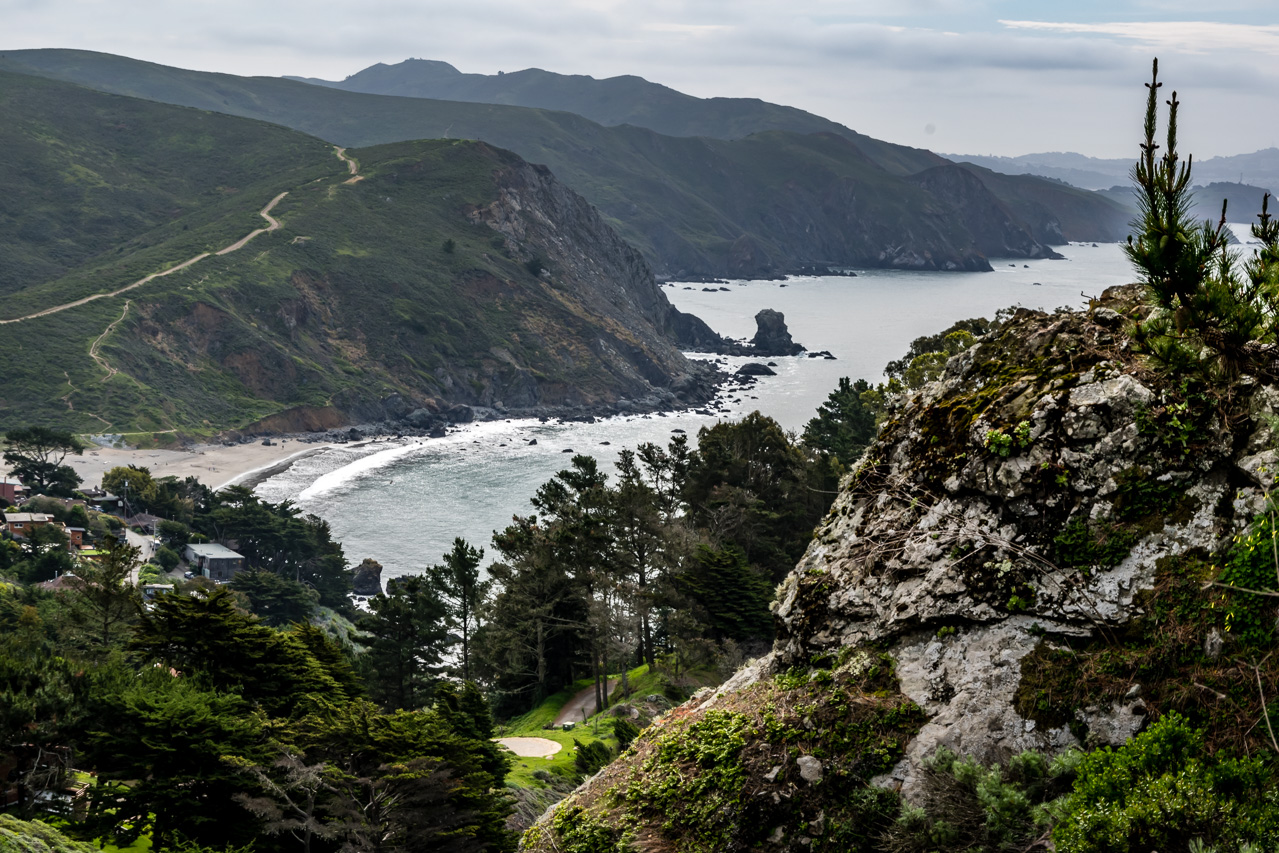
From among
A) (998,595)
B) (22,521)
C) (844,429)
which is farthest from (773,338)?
(998,595)

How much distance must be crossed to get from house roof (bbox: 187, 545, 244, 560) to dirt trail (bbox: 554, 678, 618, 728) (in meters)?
38.8

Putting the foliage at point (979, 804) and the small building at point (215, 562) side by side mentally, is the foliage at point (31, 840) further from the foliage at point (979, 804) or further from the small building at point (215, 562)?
the small building at point (215, 562)

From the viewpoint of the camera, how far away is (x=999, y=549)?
9539mm

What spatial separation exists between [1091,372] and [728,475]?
3888 centimetres

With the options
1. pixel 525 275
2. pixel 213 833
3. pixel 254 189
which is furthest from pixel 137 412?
pixel 213 833

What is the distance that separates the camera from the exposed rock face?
7212cm

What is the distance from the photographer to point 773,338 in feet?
491

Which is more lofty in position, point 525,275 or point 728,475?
point 525,275

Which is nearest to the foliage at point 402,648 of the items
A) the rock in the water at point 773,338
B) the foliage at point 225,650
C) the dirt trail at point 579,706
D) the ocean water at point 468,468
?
the dirt trail at point 579,706

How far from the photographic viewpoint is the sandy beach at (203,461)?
282 feet

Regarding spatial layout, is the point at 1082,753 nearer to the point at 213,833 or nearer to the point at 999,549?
the point at 999,549

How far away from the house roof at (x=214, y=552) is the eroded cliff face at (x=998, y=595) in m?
65.5

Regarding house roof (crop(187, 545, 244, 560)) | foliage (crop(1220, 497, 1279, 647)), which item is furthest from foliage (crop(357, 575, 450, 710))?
foliage (crop(1220, 497, 1279, 647))

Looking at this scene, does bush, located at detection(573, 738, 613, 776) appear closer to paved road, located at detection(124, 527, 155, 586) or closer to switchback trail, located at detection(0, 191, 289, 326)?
paved road, located at detection(124, 527, 155, 586)
